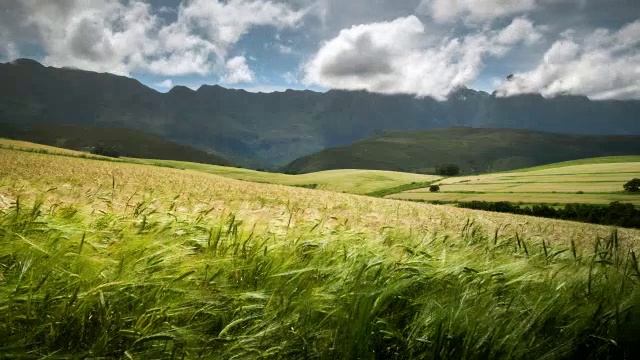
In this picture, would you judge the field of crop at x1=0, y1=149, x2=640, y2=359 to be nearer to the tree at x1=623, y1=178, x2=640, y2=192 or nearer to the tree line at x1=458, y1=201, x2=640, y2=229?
the tree line at x1=458, y1=201, x2=640, y2=229

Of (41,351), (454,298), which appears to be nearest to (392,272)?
(454,298)

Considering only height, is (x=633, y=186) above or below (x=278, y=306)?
below

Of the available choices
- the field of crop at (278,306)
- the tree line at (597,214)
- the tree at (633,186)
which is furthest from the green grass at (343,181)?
the field of crop at (278,306)

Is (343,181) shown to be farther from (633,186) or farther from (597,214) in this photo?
(597,214)

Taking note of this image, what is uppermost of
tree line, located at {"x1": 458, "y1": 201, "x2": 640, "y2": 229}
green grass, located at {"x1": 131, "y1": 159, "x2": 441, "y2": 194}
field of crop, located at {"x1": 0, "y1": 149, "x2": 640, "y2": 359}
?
field of crop, located at {"x1": 0, "y1": 149, "x2": 640, "y2": 359}

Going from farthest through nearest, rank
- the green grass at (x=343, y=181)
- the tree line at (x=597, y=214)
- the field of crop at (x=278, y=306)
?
the green grass at (x=343, y=181) → the tree line at (x=597, y=214) → the field of crop at (x=278, y=306)

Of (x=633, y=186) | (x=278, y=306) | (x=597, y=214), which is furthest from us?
(x=633, y=186)

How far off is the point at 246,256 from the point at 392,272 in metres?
1.13

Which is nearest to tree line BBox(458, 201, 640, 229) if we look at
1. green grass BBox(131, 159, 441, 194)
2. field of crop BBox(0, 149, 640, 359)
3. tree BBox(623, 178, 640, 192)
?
tree BBox(623, 178, 640, 192)

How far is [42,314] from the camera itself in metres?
1.69

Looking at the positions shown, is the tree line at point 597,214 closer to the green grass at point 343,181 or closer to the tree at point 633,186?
the tree at point 633,186

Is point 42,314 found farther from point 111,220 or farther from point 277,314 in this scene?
point 111,220

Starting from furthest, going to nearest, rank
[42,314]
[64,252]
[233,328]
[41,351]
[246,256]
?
[246,256] < [64,252] < [233,328] < [42,314] < [41,351]

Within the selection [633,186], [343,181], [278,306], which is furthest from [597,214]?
[343,181]
